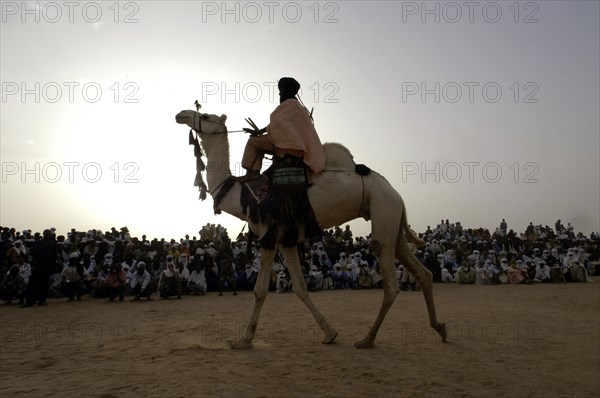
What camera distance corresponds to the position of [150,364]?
5.61 meters

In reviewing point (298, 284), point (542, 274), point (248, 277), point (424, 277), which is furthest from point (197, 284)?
point (542, 274)

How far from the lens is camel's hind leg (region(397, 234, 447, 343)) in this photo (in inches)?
282

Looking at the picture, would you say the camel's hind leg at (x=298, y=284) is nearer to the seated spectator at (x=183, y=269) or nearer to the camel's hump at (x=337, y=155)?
the camel's hump at (x=337, y=155)

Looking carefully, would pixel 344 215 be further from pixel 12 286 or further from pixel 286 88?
pixel 12 286

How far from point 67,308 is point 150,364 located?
881 centimetres

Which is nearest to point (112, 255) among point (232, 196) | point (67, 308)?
point (67, 308)

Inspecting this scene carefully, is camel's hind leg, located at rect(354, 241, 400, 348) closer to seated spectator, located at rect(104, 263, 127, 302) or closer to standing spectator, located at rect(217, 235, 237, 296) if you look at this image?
seated spectator, located at rect(104, 263, 127, 302)

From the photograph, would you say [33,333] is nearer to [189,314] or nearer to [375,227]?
[189,314]

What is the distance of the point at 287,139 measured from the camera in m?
6.66

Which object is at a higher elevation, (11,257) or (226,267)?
(11,257)

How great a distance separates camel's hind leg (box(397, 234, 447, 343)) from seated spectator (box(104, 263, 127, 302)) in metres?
10.8

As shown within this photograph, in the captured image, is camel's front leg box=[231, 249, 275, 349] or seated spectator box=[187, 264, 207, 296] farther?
seated spectator box=[187, 264, 207, 296]

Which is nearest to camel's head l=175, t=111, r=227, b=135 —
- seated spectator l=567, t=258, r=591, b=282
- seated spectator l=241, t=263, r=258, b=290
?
seated spectator l=241, t=263, r=258, b=290

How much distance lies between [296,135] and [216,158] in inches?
54.4
